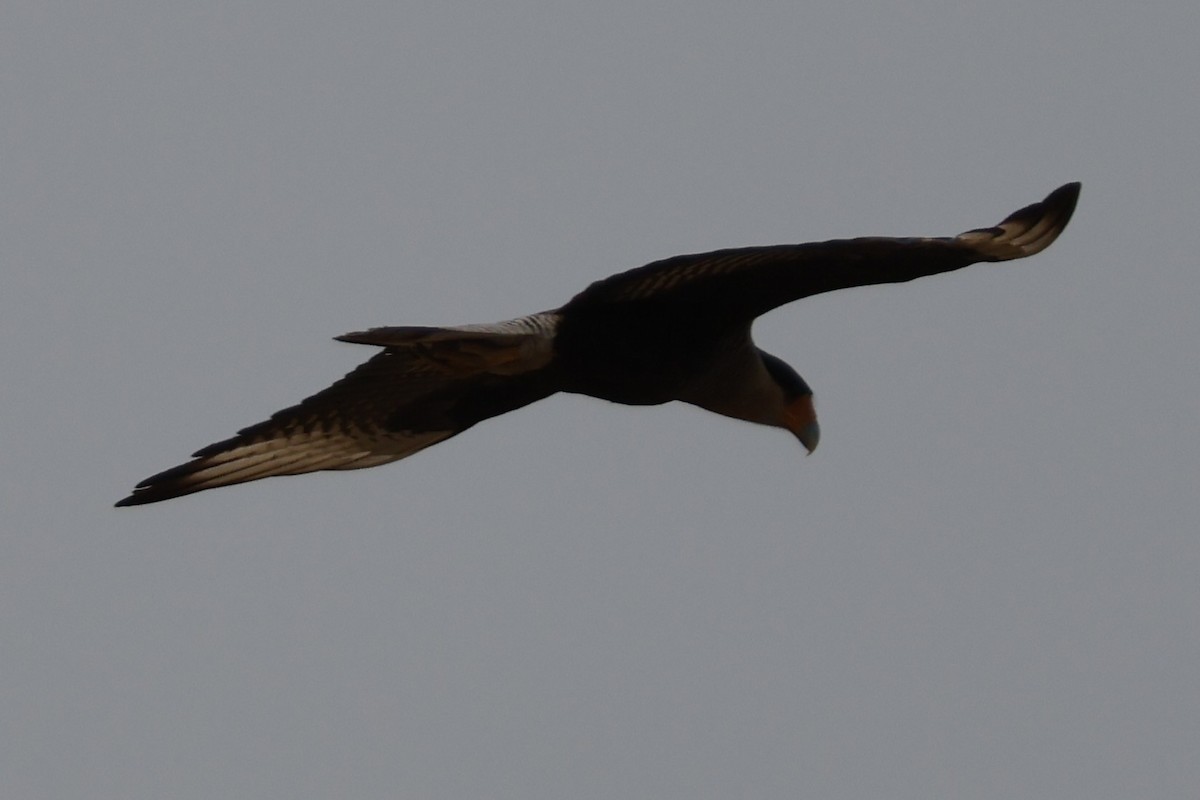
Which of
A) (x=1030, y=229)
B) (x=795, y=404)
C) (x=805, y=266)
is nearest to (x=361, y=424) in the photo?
(x=795, y=404)

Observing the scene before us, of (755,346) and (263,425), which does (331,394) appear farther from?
(755,346)

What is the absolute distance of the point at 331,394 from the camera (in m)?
9.48

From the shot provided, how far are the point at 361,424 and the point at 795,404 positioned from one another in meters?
1.87

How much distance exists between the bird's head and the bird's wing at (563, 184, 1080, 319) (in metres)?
1.07

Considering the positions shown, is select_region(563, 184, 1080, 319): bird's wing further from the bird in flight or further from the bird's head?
the bird's head

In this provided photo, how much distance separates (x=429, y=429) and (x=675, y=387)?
3.67 feet

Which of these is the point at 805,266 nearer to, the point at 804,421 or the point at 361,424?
the point at 804,421

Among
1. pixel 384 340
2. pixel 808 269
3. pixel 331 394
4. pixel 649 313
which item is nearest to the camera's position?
pixel 384 340

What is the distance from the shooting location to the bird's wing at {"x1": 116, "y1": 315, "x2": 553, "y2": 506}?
9.39 meters

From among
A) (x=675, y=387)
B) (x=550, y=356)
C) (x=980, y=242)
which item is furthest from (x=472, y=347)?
(x=980, y=242)

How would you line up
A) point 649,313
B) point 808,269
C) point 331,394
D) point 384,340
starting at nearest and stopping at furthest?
1. point 384,340
2. point 808,269
3. point 649,313
4. point 331,394

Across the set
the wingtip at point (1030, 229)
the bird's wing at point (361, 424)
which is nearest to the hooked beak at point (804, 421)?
the bird's wing at point (361, 424)

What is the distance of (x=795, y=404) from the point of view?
33.4 ft

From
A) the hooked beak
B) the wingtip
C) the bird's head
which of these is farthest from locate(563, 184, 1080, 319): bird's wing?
the hooked beak
